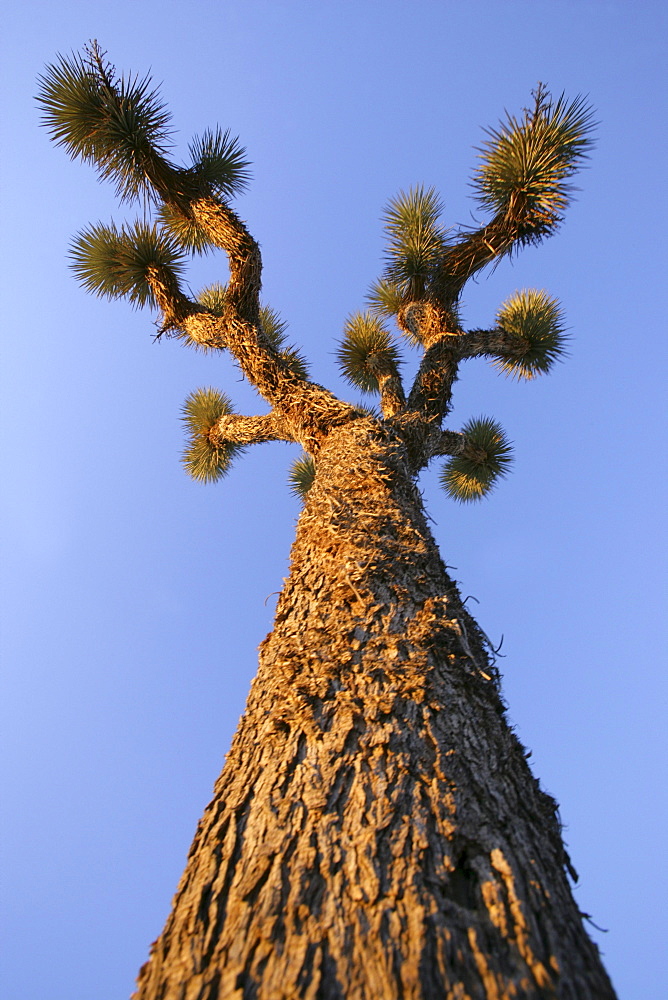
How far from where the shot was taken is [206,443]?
26.7 ft

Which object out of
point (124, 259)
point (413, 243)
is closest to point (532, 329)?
point (413, 243)

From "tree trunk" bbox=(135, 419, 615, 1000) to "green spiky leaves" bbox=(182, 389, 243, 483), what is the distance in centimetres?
569

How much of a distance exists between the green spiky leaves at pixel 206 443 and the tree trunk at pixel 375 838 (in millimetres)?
5693

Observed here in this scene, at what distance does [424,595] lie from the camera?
2.74 m

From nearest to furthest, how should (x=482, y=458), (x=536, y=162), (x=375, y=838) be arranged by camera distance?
(x=375, y=838) → (x=536, y=162) → (x=482, y=458)

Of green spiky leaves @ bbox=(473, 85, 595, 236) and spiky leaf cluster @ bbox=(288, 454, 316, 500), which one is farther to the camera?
spiky leaf cluster @ bbox=(288, 454, 316, 500)

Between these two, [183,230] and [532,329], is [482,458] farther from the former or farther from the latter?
[183,230]

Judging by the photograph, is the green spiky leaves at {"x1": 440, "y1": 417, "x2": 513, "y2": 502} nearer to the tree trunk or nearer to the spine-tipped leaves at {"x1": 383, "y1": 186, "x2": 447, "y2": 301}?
the spine-tipped leaves at {"x1": 383, "y1": 186, "x2": 447, "y2": 301}

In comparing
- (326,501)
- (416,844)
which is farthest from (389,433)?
(416,844)

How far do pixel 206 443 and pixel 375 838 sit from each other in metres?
7.05

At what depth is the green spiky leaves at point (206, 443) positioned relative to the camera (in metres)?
8.15

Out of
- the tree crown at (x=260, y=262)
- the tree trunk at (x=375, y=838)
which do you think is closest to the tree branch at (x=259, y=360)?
the tree crown at (x=260, y=262)

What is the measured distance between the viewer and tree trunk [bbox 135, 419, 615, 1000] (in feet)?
4.06

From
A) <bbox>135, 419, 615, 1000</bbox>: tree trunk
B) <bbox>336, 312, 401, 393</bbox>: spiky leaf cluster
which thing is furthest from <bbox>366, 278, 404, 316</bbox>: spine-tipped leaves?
<bbox>135, 419, 615, 1000</bbox>: tree trunk
